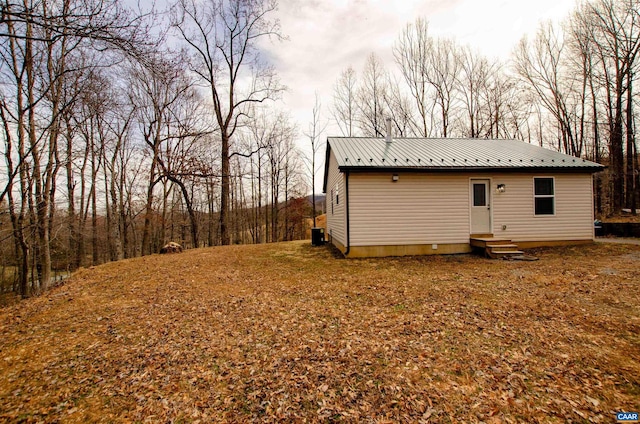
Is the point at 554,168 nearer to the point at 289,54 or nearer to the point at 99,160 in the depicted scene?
the point at 289,54

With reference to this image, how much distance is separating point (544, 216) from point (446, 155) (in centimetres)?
386

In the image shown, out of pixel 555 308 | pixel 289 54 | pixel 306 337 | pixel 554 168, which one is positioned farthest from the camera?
pixel 289 54

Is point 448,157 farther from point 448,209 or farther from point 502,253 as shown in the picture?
point 502,253

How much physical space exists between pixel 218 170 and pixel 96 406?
48.6 feet

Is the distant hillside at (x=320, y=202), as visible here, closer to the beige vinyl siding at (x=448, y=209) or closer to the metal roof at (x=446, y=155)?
the metal roof at (x=446, y=155)

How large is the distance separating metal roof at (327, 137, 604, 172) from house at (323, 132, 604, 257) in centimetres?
4

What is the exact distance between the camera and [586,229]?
30.9 ft

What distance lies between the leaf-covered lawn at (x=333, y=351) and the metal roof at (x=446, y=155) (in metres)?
3.99

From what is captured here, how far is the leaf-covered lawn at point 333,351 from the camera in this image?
7.64 ft

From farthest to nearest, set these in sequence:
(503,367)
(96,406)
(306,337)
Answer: (306,337), (503,367), (96,406)

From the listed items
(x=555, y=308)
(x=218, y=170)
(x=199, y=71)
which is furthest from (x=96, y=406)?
(x=199, y=71)

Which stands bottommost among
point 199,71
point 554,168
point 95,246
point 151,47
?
→ point 95,246

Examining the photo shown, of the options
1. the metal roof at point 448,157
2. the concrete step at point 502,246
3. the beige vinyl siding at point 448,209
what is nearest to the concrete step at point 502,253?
the concrete step at point 502,246

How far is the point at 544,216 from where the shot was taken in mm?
9266
